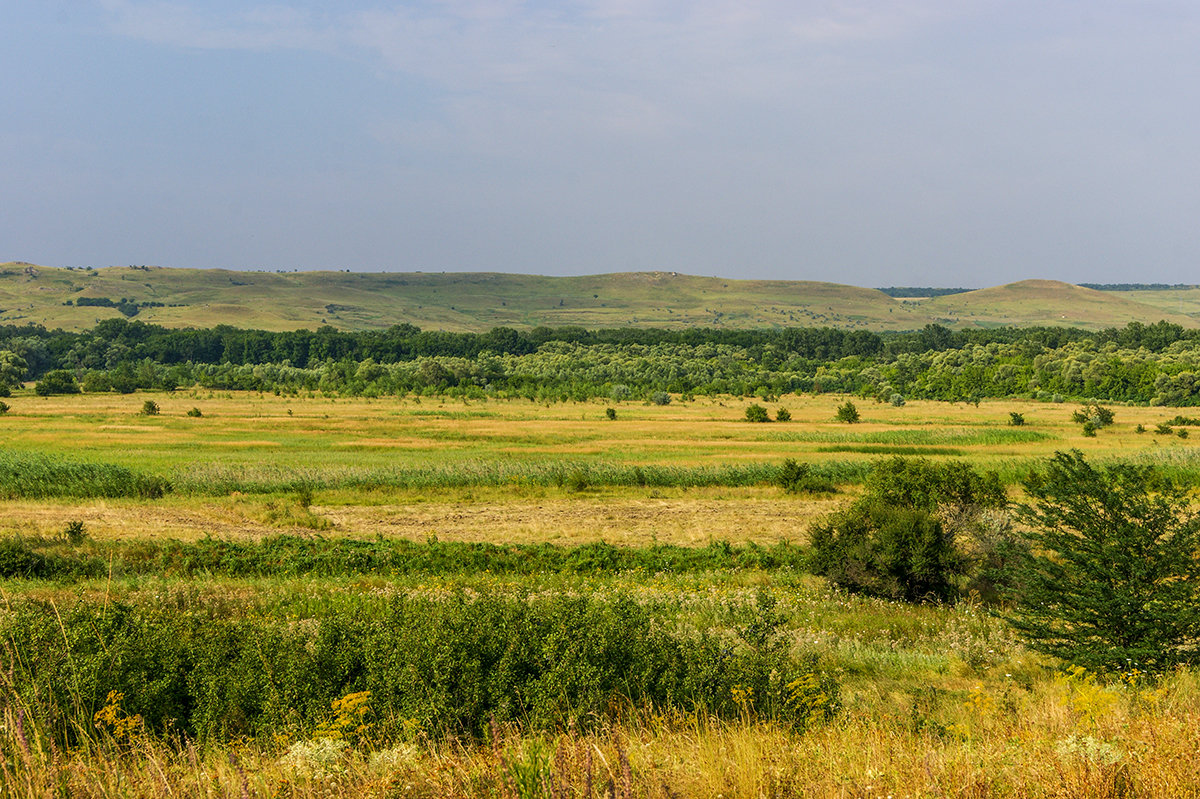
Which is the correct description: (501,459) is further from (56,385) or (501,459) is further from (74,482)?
(56,385)

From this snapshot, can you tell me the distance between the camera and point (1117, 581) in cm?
1205

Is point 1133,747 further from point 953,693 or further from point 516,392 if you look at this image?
point 516,392

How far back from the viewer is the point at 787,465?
42219mm

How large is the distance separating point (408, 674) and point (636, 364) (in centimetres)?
14438

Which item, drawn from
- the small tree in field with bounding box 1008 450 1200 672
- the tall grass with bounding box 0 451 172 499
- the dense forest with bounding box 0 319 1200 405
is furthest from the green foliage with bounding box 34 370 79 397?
the small tree in field with bounding box 1008 450 1200 672

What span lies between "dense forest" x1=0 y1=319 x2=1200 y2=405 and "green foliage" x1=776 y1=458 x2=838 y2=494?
71.8 metres

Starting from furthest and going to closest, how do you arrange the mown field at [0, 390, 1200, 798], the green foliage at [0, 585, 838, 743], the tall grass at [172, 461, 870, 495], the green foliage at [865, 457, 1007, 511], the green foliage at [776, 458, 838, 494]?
the green foliage at [776, 458, 838, 494] < the tall grass at [172, 461, 870, 495] < the green foliage at [865, 457, 1007, 511] < the green foliage at [0, 585, 838, 743] < the mown field at [0, 390, 1200, 798]

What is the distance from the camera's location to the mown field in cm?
521

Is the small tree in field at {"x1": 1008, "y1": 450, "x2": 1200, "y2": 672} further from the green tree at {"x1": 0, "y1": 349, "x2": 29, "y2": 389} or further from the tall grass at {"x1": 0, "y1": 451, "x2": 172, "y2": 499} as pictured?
the green tree at {"x1": 0, "y1": 349, "x2": 29, "y2": 389}

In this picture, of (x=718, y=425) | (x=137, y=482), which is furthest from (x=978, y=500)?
(x=718, y=425)

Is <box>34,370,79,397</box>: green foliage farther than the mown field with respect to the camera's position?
Yes

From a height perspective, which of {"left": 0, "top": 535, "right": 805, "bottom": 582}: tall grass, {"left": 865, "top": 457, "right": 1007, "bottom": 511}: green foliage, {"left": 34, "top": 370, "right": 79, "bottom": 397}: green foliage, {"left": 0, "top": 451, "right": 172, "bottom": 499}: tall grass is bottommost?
{"left": 34, "top": 370, "right": 79, "bottom": 397}: green foliage

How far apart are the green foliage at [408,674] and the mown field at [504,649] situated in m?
0.04

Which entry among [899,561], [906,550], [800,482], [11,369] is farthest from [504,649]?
[11,369]
